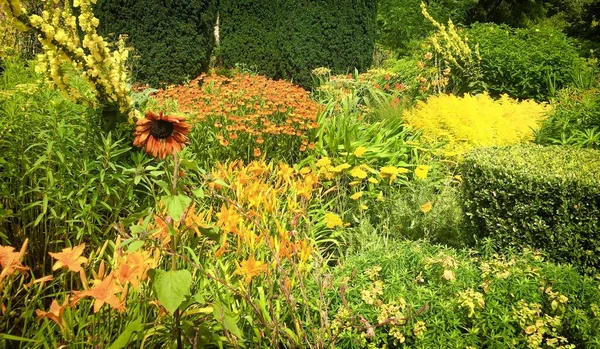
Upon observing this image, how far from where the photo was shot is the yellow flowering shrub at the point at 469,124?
4.66m

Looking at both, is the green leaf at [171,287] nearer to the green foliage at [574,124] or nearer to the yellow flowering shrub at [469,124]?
the yellow flowering shrub at [469,124]

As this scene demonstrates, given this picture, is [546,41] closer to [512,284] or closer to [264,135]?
[264,135]

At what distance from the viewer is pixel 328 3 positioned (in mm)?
7793

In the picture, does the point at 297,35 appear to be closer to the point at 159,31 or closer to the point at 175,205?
the point at 159,31

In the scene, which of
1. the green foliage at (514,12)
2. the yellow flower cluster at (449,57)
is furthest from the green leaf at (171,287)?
the green foliage at (514,12)

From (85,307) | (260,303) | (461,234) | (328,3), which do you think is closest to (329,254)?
(461,234)

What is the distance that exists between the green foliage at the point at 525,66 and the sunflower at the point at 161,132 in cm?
579

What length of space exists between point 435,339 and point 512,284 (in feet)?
1.64

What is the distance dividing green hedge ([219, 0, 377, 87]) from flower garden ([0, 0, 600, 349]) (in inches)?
53.1

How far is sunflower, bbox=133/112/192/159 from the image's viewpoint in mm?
1619

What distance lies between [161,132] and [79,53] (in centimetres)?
111

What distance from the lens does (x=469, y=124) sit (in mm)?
4777

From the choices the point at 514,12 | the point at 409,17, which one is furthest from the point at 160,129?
the point at 514,12

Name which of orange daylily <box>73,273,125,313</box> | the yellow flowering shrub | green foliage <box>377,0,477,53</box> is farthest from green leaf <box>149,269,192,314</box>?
green foliage <box>377,0,477,53</box>
